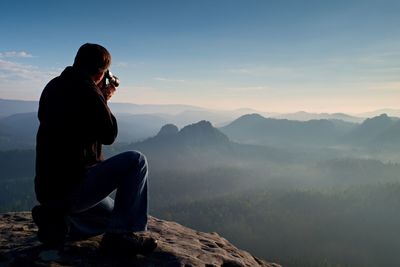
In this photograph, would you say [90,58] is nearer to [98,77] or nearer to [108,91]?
[98,77]

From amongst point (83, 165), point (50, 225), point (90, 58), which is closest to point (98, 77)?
point (90, 58)

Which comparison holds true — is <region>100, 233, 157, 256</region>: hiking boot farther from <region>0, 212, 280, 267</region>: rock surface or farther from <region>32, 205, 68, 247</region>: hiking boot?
<region>32, 205, 68, 247</region>: hiking boot

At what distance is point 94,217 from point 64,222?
81 centimetres

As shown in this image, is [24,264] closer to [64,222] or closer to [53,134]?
[64,222]

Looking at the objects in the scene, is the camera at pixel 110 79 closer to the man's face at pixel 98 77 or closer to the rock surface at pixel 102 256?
the man's face at pixel 98 77

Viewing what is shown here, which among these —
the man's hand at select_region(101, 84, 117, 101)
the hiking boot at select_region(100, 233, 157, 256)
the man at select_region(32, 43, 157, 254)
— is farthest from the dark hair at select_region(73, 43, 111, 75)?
the hiking boot at select_region(100, 233, 157, 256)

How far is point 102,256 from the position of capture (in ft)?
25.0

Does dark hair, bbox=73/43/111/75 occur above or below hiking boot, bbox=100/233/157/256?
above

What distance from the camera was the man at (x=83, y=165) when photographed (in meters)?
6.64

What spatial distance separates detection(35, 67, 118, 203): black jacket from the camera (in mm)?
6590

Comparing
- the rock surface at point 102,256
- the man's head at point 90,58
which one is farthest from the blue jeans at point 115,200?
the man's head at point 90,58

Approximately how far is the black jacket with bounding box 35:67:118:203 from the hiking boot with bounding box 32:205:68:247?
354 mm

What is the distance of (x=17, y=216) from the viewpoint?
1173cm

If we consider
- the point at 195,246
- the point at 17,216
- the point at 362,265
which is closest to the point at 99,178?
the point at 195,246
